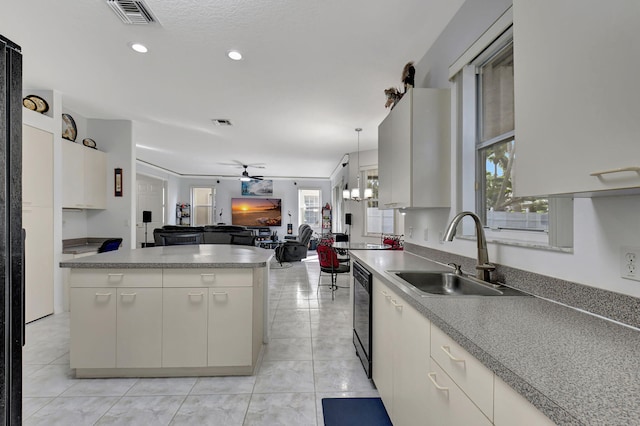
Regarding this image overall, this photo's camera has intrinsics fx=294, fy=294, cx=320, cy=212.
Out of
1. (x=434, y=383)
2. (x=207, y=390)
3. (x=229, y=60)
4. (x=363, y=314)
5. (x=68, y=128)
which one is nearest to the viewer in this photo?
(x=434, y=383)

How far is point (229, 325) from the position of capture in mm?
2180

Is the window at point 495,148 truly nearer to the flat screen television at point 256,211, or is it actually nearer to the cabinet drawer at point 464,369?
the cabinet drawer at point 464,369

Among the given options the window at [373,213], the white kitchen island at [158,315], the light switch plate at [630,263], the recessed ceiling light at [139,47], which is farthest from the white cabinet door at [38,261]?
the window at [373,213]

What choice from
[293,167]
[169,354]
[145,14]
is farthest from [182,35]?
[293,167]

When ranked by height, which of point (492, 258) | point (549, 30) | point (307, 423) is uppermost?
point (549, 30)

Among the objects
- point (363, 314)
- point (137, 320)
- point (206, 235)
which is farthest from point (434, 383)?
point (206, 235)

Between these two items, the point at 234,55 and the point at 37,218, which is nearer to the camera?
the point at 234,55

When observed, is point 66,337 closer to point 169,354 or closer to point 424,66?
point 169,354

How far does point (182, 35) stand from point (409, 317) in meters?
2.75

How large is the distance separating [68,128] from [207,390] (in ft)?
14.1

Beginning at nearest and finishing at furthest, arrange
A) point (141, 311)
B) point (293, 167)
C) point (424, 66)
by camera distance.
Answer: point (141, 311)
point (424, 66)
point (293, 167)

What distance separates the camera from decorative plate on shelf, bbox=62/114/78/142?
4152 millimetres

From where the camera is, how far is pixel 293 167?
8.70 metres

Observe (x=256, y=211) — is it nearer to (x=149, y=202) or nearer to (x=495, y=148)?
(x=149, y=202)
